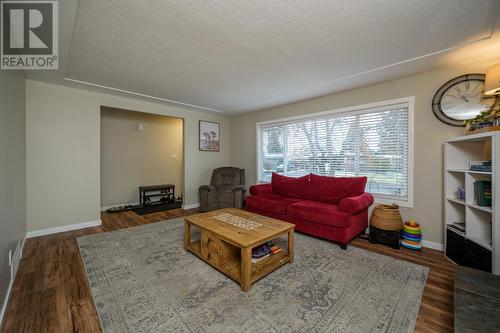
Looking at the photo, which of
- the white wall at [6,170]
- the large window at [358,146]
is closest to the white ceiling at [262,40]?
the large window at [358,146]

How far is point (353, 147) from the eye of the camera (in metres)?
3.42

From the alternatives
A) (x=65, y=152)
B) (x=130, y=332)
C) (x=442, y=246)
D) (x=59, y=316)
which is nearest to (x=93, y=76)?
(x=65, y=152)

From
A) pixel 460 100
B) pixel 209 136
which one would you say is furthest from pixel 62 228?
pixel 460 100

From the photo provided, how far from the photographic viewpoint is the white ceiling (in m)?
1.59

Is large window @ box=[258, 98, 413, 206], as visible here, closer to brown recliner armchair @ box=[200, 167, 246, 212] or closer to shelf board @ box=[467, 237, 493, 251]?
shelf board @ box=[467, 237, 493, 251]

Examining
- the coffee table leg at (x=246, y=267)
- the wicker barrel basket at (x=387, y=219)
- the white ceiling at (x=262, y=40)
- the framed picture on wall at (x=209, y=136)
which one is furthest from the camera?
the framed picture on wall at (x=209, y=136)

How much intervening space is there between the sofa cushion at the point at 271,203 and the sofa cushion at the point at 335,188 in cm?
39

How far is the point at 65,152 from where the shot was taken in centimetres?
326

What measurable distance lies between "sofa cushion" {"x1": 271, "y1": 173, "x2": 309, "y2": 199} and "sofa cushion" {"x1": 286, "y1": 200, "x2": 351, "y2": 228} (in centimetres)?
47

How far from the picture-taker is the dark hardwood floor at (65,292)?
55.2 inches

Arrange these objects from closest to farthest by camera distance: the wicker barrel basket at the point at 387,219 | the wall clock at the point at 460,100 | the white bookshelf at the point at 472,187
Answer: the white bookshelf at the point at 472,187 → the wall clock at the point at 460,100 → the wicker barrel basket at the point at 387,219

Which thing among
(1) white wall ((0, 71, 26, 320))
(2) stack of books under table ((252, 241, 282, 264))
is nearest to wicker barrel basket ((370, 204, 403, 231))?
(2) stack of books under table ((252, 241, 282, 264))

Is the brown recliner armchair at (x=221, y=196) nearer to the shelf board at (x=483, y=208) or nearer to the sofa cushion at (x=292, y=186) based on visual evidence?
the sofa cushion at (x=292, y=186)

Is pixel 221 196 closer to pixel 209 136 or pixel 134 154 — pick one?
pixel 209 136
